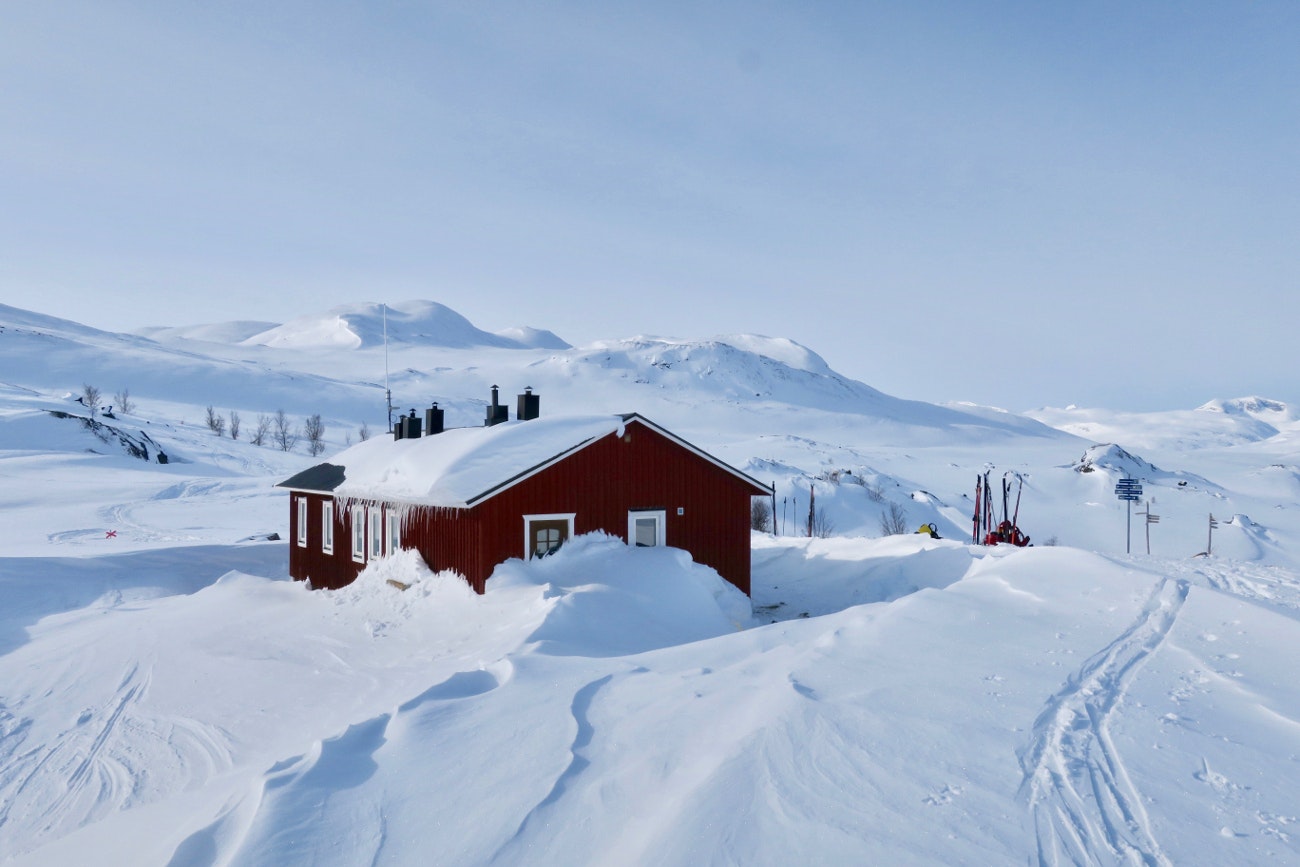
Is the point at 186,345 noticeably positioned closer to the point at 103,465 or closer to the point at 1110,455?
the point at 103,465

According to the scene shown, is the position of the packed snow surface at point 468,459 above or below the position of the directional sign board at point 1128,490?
above

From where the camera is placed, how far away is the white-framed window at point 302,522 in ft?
75.0

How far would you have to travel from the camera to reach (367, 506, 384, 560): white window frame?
757 inches

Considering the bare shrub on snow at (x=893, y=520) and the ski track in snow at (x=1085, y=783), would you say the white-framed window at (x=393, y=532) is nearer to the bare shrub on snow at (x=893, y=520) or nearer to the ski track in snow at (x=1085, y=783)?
the ski track in snow at (x=1085, y=783)

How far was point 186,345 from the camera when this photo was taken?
6900 inches

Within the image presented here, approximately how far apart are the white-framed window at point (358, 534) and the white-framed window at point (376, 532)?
536 mm

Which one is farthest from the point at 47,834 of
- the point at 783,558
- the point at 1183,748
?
the point at 783,558

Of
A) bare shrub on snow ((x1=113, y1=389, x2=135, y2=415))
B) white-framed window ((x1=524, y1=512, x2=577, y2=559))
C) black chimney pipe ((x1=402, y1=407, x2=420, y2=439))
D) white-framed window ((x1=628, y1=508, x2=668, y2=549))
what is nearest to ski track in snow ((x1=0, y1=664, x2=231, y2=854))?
white-framed window ((x1=524, y1=512, x2=577, y2=559))

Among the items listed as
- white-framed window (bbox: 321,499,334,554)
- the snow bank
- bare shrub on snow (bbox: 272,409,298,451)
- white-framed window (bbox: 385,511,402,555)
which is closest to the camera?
the snow bank

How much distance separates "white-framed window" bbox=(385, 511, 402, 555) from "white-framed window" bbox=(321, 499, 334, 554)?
3.25 m

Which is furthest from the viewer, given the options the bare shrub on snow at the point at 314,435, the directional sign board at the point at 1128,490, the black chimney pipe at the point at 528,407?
the bare shrub on snow at the point at 314,435

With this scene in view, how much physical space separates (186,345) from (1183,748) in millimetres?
196263

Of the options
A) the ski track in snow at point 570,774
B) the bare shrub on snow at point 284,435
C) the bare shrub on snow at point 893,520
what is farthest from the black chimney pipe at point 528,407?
the bare shrub on snow at point 284,435

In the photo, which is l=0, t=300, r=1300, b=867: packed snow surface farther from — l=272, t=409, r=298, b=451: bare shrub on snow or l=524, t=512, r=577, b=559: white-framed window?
l=272, t=409, r=298, b=451: bare shrub on snow
